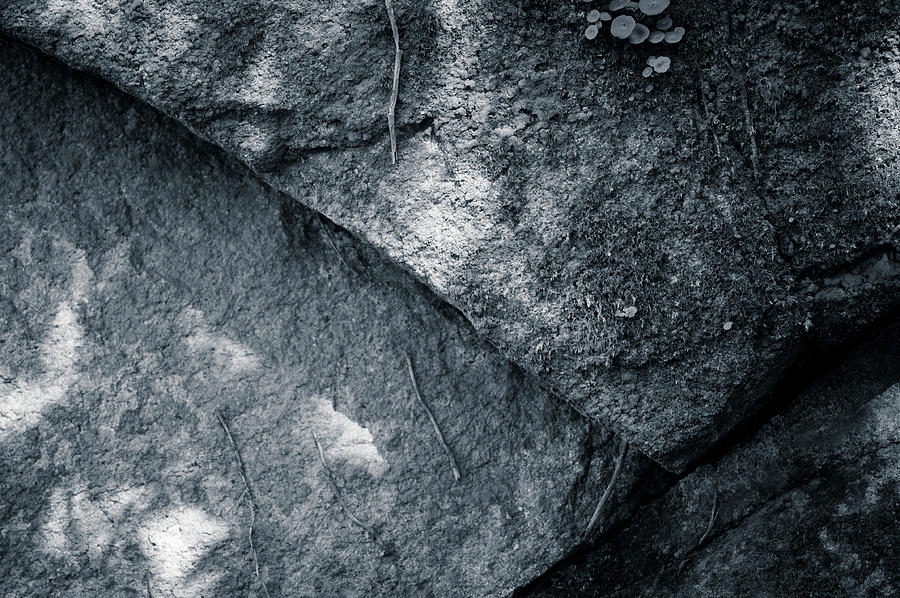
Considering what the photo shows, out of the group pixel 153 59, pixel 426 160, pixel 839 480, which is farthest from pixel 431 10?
pixel 839 480

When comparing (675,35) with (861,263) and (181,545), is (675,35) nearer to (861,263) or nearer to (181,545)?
(861,263)

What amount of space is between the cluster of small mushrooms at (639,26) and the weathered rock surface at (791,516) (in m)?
0.84

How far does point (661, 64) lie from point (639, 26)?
Result: 9 centimetres

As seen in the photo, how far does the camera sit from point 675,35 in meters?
1.47

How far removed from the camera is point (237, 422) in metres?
1.70

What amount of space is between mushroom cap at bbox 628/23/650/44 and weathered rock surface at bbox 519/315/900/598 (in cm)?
89

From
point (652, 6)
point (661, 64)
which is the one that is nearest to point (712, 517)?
point (661, 64)

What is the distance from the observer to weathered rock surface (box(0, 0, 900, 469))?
1464mm

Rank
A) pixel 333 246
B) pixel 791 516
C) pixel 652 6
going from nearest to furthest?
pixel 652 6 → pixel 791 516 → pixel 333 246

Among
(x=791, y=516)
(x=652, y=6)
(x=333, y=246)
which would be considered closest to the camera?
(x=652, y=6)

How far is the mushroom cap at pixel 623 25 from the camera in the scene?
145cm

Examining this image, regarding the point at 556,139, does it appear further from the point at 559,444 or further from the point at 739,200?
the point at 559,444

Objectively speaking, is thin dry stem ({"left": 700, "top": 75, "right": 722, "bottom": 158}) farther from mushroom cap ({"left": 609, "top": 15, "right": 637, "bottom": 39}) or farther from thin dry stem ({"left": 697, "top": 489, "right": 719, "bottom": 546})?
thin dry stem ({"left": 697, "top": 489, "right": 719, "bottom": 546})

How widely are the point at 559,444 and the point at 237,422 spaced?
0.79 m
